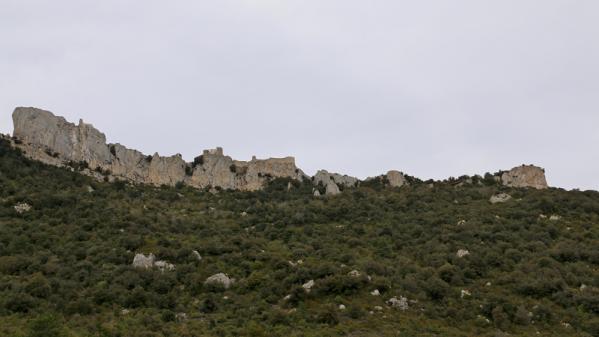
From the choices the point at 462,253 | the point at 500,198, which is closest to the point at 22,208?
the point at 462,253

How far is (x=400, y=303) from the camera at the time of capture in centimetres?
3133

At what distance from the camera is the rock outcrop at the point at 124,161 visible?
55.5 meters

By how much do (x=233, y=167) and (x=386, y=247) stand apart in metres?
24.0

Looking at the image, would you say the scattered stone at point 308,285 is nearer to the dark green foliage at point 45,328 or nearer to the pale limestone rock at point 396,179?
the dark green foliage at point 45,328

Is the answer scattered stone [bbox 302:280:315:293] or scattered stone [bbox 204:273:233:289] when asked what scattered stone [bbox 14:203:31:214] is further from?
scattered stone [bbox 302:280:315:293]

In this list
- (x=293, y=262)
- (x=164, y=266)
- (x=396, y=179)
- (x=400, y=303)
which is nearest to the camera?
(x=400, y=303)

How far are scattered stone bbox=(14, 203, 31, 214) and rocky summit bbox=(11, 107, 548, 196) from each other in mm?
10993

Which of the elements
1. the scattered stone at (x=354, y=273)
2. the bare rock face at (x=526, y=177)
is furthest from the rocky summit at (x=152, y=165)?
the scattered stone at (x=354, y=273)

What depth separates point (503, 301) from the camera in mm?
31578

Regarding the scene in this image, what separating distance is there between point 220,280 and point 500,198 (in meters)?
23.7

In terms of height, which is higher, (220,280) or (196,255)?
(196,255)

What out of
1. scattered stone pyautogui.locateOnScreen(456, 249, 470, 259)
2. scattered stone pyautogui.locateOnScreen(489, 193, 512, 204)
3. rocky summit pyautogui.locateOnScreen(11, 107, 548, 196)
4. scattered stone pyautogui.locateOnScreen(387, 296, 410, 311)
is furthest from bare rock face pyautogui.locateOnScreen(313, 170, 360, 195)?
scattered stone pyautogui.locateOnScreen(387, 296, 410, 311)

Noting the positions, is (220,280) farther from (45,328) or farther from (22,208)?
(22,208)

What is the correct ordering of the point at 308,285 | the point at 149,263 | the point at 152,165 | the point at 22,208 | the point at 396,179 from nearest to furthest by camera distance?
the point at 308,285, the point at 149,263, the point at 22,208, the point at 152,165, the point at 396,179
